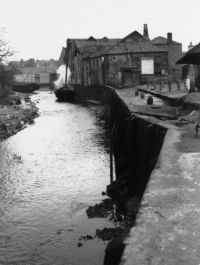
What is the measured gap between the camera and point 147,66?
5059 cm

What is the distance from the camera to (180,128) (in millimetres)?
13719

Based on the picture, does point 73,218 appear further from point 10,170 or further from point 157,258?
point 157,258

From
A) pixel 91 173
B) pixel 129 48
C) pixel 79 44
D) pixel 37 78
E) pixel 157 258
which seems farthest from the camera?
pixel 37 78

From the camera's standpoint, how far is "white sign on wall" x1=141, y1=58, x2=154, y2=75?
1983 inches

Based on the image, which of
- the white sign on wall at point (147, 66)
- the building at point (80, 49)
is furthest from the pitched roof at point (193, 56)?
the building at point (80, 49)

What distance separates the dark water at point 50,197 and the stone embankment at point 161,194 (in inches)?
60.6

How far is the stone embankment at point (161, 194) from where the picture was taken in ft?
15.5

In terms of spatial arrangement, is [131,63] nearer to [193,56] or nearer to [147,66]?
[147,66]

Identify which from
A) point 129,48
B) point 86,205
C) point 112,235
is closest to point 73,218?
point 86,205

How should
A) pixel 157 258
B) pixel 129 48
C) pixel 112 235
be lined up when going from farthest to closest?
pixel 129 48 < pixel 112 235 < pixel 157 258

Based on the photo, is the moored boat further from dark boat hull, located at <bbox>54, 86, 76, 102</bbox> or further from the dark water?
the dark water

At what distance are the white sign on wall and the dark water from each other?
24829mm

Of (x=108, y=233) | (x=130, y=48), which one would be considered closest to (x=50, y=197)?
(x=108, y=233)

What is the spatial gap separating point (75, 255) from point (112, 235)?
1.22m
